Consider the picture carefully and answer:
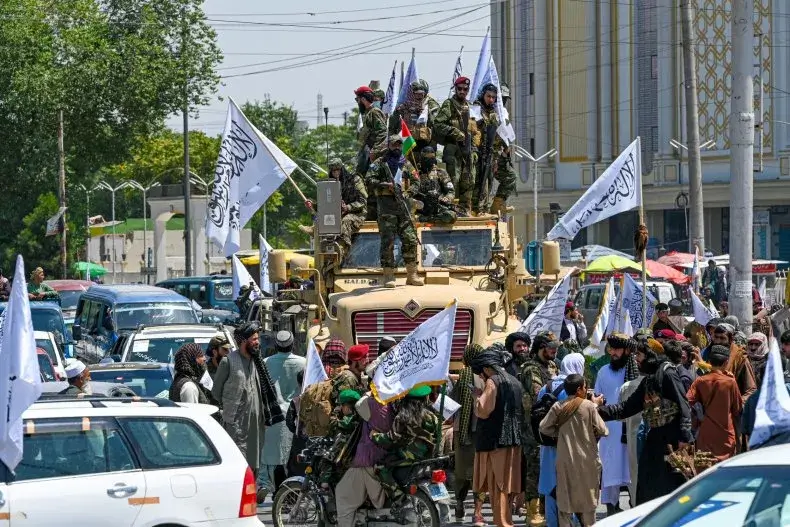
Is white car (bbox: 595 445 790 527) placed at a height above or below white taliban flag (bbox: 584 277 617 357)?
below

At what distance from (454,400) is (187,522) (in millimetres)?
4393

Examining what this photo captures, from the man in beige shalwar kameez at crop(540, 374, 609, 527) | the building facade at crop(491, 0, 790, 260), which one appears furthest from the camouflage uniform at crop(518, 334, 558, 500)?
the building facade at crop(491, 0, 790, 260)

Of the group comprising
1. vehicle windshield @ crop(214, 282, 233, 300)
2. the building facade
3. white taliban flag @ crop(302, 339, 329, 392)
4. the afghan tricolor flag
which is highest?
the building facade

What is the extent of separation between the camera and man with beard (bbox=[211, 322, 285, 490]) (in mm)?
14414

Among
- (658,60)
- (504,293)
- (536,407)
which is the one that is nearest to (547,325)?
(504,293)

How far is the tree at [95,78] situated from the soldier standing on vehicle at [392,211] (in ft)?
123

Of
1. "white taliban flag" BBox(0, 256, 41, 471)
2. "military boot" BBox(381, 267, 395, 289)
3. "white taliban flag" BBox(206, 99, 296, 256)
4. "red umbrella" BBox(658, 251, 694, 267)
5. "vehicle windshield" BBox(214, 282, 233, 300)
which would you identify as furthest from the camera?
"vehicle windshield" BBox(214, 282, 233, 300)

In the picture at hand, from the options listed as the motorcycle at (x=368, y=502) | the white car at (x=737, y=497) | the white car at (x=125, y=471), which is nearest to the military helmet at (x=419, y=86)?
the motorcycle at (x=368, y=502)

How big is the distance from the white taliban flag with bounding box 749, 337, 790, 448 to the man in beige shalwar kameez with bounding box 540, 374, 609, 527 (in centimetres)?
329

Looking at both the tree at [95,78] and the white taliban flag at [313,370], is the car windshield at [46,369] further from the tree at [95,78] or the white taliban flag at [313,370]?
the tree at [95,78]

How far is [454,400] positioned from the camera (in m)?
14.3

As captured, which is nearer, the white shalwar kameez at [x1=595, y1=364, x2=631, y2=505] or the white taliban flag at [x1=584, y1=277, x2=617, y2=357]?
the white shalwar kameez at [x1=595, y1=364, x2=631, y2=505]

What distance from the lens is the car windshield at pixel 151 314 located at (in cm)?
2844

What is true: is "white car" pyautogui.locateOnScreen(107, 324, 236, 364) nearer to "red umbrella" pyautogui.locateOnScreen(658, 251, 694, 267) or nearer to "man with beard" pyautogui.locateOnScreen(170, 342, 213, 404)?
"man with beard" pyautogui.locateOnScreen(170, 342, 213, 404)
